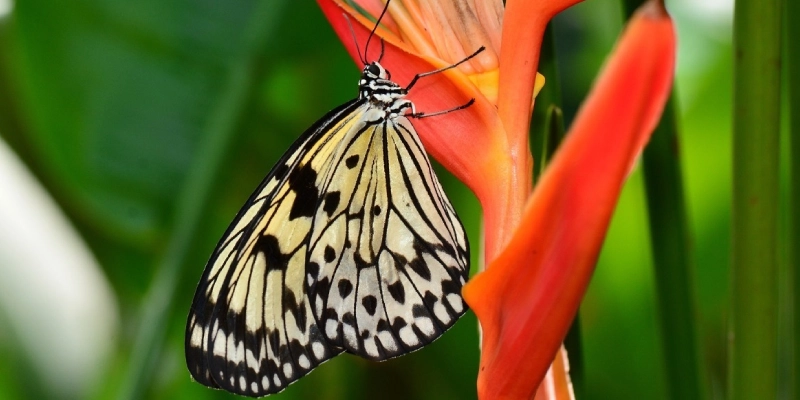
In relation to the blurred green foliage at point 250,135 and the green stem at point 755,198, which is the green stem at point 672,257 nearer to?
the green stem at point 755,198

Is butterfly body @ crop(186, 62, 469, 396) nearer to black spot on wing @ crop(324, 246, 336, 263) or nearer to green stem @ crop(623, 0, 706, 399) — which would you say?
black spot on wing @ crop(324, 246, 336, 263)

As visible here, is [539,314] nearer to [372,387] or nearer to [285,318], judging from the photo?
[285,318]

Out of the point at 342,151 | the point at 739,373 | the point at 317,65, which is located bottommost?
the point at 739,373

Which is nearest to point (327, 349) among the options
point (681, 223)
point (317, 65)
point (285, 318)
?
point (285, 318)

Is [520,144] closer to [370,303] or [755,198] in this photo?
[755,198]

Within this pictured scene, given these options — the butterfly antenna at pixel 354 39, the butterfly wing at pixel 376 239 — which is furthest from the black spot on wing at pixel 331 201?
the butterfly antenna at pixel 354 39

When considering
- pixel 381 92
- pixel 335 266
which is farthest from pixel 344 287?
pixel 381 92
